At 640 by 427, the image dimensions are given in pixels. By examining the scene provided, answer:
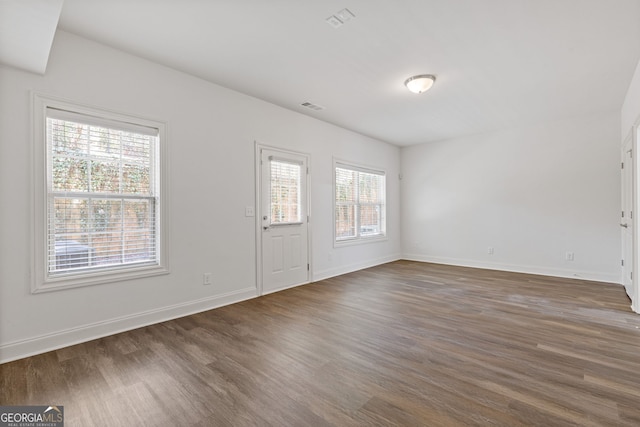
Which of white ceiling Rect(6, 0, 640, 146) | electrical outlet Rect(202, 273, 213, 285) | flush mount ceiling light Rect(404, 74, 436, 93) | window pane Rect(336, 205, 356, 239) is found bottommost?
electrical outlet Rect(202, 273, 213, 285)

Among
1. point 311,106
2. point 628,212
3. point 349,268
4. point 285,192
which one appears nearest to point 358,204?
point 349,268

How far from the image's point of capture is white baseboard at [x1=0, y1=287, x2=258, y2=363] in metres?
2.34

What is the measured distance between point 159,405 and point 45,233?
184 centimetres

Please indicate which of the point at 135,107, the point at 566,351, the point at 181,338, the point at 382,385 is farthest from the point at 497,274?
the point at 135,107

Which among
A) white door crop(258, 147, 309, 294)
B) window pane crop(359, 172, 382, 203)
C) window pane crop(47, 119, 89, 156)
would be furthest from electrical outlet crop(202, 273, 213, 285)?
window pane crop(359, 172, 382, 203)

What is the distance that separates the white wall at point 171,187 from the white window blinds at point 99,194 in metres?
0.17

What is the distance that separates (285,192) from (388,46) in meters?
2.46

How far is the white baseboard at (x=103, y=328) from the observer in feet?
7.67

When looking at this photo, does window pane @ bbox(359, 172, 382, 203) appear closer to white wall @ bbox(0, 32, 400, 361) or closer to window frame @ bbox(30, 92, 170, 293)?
white wall @ bbox(0, 32, 400, 361)

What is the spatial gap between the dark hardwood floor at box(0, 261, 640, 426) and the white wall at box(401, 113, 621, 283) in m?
1.64

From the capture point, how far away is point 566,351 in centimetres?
240

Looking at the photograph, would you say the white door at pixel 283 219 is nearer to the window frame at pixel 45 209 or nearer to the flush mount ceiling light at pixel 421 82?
the window frame at pixel 45 209

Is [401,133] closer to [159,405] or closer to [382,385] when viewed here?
[382,385]

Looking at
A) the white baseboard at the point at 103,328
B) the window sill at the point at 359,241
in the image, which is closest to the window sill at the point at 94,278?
the white baseboard at the point at 103,328
